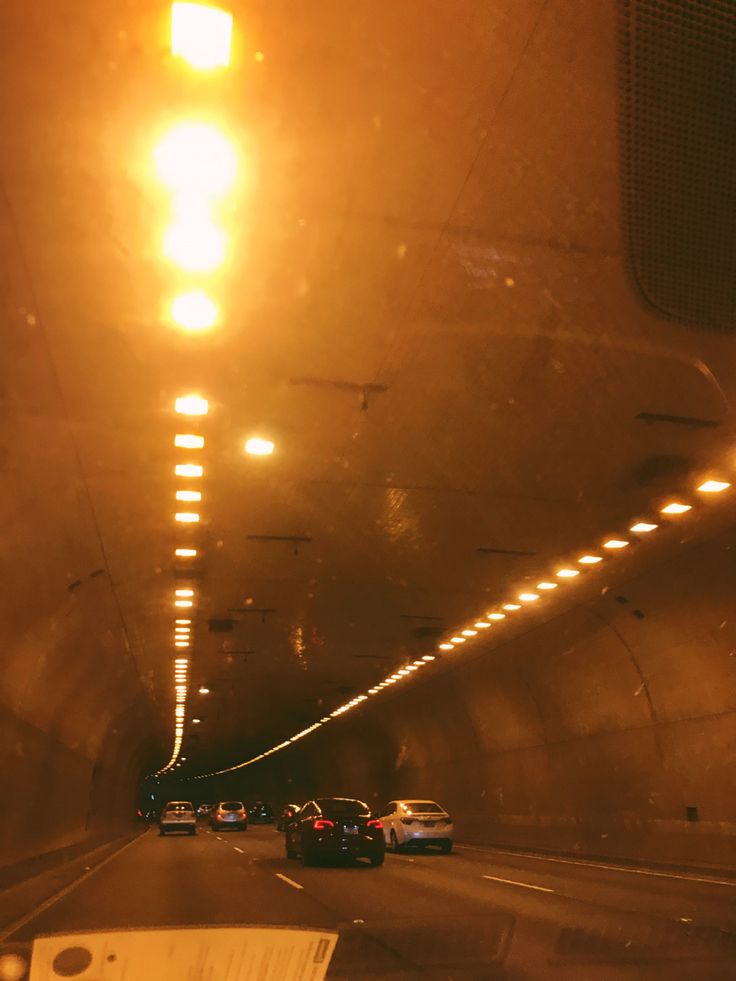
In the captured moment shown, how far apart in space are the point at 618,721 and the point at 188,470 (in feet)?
51.8

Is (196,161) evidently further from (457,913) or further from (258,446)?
(457,913)

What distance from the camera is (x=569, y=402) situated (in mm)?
13141

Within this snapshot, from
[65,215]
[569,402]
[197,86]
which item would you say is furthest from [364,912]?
[197,86]

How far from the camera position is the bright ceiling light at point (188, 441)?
1455 centimetres

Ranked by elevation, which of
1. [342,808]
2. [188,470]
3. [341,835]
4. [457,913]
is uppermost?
[188,470]

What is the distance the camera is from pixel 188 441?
1476 cm

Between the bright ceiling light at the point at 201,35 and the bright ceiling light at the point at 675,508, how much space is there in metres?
11.9

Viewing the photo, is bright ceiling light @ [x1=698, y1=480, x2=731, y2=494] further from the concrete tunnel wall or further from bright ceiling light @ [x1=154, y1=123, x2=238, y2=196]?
bright ceiling light @ [x1=154, y1=123, x2=238, y2=196]

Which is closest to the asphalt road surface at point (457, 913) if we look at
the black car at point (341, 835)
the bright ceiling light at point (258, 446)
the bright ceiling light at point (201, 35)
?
the black car at point (341, 835)

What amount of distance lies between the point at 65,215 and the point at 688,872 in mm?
18870

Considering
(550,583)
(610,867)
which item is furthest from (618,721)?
(550,583)

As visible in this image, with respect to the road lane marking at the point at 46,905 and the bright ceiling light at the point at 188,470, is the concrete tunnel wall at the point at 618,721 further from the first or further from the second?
the road lane marking at the point at 46,905

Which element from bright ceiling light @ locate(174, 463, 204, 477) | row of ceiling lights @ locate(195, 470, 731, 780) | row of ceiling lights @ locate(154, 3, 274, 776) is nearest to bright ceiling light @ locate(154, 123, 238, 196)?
row of ceiling lights @ locate(154, 3, 274, 776)

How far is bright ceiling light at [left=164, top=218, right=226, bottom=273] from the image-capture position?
945 cm
